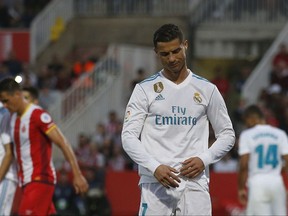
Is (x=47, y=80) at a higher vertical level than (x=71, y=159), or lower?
lower

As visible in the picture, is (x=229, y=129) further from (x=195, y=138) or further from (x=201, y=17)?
(x=201, y=17)

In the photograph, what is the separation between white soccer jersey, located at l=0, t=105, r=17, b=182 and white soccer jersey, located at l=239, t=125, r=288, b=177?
3.83 meters

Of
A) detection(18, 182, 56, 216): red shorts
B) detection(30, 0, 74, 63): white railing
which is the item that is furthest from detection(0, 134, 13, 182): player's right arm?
detection(30, 0, 74, 63): white railing

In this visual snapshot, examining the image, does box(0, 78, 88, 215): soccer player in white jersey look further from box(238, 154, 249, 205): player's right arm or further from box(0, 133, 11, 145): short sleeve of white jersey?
box(238, 154, 249, 205): player's right arm

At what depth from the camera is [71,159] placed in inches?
485

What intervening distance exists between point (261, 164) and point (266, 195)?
18.1 inches

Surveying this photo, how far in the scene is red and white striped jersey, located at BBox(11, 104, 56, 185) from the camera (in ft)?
41.0

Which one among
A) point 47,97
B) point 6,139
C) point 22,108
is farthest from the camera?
point 47,97

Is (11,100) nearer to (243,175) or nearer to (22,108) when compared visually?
(22,108)

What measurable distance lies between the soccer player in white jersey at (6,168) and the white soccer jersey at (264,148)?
383 cm

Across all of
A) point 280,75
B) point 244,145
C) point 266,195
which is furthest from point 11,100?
point 280,75

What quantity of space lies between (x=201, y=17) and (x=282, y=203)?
13.4m

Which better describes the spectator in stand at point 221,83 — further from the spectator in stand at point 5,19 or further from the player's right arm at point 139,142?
the player's right arm at point 139,142

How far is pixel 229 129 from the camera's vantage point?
32.4ft
